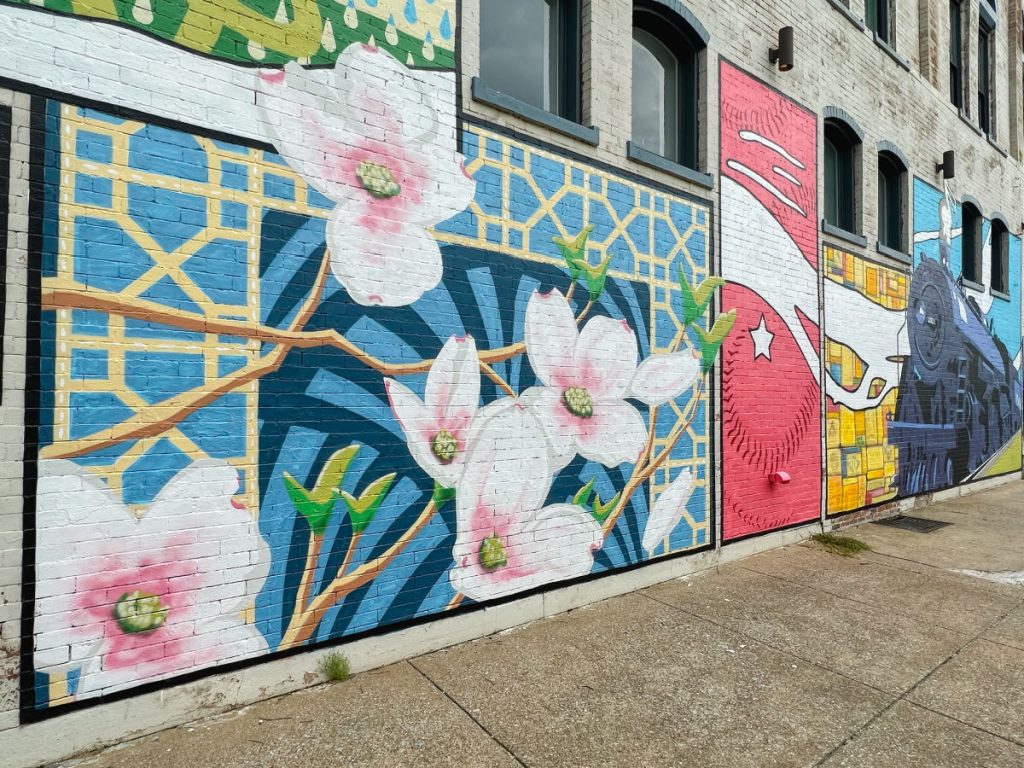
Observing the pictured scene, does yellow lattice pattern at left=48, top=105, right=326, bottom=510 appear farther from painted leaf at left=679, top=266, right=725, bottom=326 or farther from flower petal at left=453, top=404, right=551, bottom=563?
painted leaf at left=679, top=266, right=725, bottom=326

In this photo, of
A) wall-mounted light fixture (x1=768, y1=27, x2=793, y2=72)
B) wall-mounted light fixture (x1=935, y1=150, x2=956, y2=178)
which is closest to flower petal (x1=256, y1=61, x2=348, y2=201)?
wall-mounted light fixture (x1=768, y1=27, x2=793, y2=72)

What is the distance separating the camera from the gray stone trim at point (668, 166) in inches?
207

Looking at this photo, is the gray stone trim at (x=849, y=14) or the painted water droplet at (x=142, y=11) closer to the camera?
the painted water droplet at (x=142, y=11)

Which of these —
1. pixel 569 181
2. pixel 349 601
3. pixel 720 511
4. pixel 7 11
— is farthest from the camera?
pixel 720 511

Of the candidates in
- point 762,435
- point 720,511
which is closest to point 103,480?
Answer: point 720,511

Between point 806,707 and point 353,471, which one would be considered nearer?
point 806,707

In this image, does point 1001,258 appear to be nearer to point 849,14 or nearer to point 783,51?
point 849,14

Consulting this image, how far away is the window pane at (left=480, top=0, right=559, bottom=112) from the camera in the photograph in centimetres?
475

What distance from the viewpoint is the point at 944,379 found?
1004 cm

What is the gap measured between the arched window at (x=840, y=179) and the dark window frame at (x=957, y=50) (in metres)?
4.71

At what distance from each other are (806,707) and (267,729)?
2917 mm

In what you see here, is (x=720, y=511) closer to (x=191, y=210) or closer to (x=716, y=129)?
(x=716, y=129)

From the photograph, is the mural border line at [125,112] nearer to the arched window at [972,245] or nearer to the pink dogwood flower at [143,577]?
the pink dogwood flower at [143,577]

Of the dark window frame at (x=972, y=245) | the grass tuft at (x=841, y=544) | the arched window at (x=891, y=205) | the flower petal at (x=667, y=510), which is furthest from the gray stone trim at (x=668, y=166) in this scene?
the dark window frame at (x=972, y=245)
